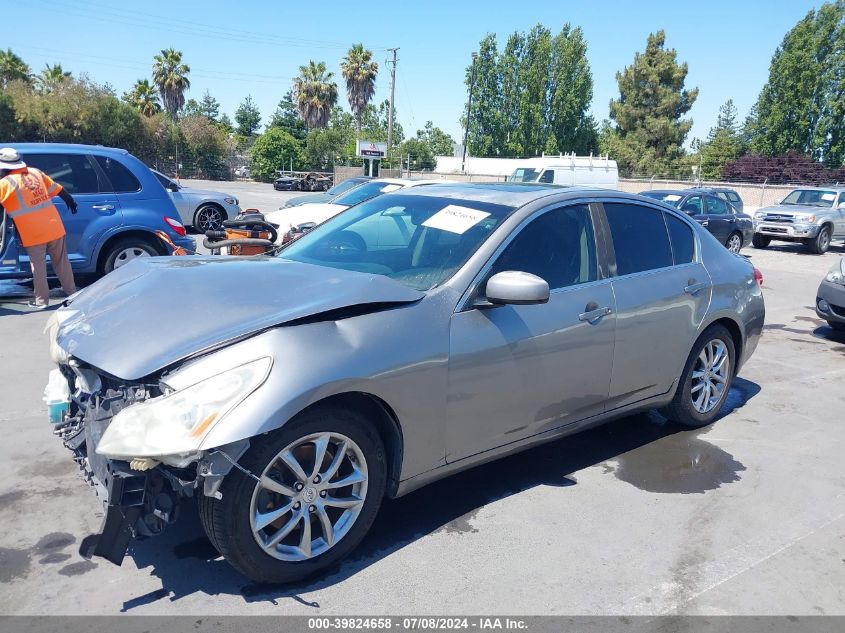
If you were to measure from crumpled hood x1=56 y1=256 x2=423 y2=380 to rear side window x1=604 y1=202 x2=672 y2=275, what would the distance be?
64.7 inches

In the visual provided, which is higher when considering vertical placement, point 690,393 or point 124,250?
point 124,250

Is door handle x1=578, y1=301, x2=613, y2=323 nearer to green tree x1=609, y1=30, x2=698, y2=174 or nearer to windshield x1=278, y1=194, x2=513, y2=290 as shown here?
windshield x1=278, y1=194, x2=513, y2=290

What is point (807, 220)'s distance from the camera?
19.1m

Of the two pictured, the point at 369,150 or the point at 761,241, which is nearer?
the point at 761,241

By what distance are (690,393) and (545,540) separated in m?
2.01

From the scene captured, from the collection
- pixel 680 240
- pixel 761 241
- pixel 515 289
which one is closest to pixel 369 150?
pixel 761 241

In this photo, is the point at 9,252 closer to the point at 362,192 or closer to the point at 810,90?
the point at 362,192

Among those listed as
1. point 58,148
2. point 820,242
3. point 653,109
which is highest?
point 653,109

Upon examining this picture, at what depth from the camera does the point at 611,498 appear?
4.01 m

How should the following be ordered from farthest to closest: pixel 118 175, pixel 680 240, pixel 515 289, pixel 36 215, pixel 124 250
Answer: pixel 124 250 → pixel 118 175 → pixel 36 215 → pixel 680 240 → pixel 515 289

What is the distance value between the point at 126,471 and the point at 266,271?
1290 mm

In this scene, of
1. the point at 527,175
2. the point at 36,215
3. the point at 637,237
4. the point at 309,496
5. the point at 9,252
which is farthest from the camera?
the point at 527,175

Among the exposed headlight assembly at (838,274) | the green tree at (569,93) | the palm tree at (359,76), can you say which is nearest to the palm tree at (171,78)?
the palm tree at (359,76)

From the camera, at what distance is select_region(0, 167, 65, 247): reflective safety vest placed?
7445mm
